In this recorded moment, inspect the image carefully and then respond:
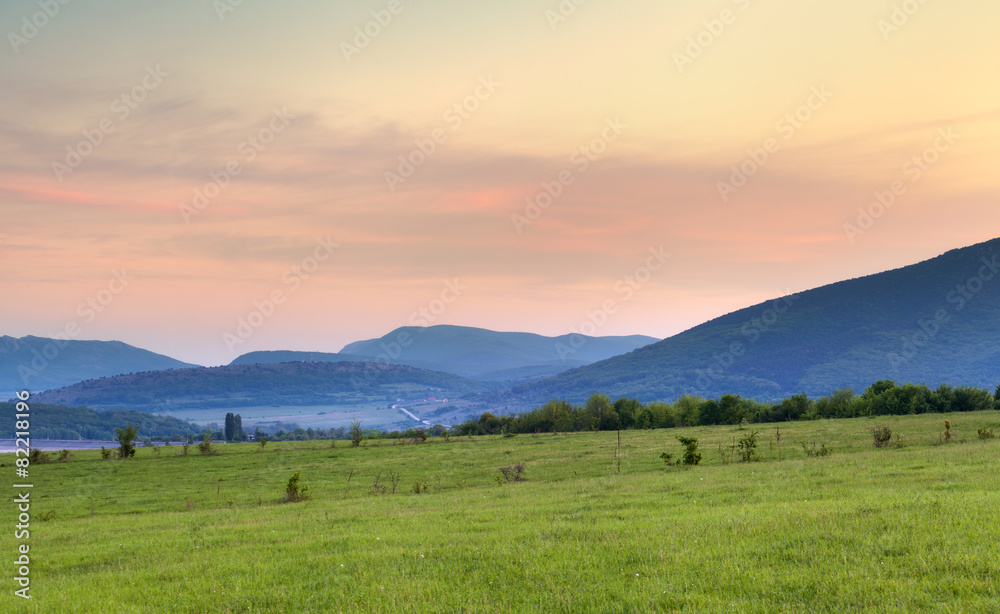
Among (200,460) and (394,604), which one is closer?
(394,604)

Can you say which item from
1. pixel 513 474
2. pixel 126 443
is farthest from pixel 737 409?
pixel 126 443

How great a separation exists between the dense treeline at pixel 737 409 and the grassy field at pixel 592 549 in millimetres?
63439

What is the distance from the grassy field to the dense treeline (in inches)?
2498

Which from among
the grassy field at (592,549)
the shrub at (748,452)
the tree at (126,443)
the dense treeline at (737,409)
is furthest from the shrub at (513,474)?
the dense treeline at (737,409)

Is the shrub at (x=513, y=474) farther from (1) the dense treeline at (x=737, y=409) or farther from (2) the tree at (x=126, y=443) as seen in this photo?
(1) the dense treeline at (x=737, y=409)

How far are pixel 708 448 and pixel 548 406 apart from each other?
76.3 m

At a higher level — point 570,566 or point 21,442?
point 21,442

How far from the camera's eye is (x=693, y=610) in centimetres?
1062

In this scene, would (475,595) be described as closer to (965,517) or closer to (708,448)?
(965,517)

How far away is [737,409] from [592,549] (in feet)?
330

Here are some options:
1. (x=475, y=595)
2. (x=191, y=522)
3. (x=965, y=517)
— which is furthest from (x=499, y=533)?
(x=191, y=522)

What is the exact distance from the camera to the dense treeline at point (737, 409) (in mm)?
84562

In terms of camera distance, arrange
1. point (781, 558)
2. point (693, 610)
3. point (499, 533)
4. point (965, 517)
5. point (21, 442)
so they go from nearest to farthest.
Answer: point (693, 610), point (781, 558), point (965, 517), point (499, 533), point (21, 442)

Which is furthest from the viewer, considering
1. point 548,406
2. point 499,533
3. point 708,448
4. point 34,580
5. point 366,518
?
point 548,406
